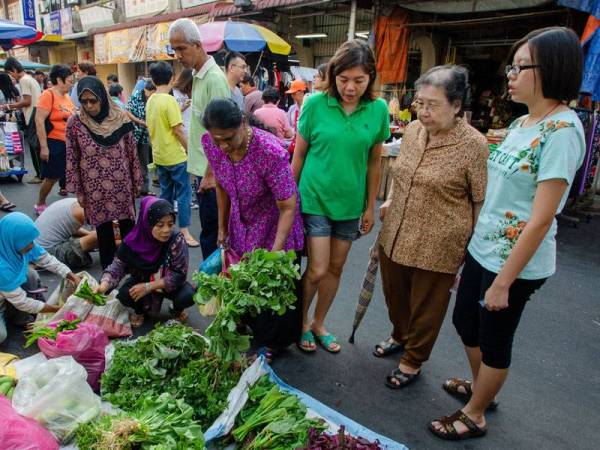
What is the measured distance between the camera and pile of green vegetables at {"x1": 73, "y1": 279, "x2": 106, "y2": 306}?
→ 8.77ft

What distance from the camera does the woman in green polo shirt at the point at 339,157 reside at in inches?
89.7

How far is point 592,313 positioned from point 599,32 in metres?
3.49

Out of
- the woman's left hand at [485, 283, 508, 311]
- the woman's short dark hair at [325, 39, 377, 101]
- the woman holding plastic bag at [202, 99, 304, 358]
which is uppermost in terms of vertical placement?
the woman's short dark hair at [325, 39, 377, 101]

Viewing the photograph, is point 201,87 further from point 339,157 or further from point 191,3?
point 191,3

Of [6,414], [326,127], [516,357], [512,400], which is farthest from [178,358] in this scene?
[516,357]

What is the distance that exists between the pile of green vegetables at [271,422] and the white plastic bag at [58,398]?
0.73m

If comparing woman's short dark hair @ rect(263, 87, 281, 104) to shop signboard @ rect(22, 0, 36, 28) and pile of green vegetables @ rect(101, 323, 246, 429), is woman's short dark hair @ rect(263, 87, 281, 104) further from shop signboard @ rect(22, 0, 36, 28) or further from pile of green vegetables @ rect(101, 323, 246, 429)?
shop signboard @ rect(22, 0, 36, 28)

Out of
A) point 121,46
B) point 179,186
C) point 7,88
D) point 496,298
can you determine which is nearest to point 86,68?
point 179,186

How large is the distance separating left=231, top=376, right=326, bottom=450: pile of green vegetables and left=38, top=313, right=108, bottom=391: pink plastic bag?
949 millimetres

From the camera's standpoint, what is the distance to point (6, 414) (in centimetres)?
170

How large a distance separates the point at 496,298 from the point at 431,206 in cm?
62

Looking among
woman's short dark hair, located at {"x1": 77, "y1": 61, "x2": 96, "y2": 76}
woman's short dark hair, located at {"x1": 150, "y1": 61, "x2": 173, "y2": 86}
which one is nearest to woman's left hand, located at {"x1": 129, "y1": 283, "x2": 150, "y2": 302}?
woman's short dark hair, located at {"x1": 150, "y1": 61, "x2": 173, "y2": 86}

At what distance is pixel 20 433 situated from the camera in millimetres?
1649

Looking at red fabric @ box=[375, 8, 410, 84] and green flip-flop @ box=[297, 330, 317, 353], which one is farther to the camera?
red fabric @ box=[375, 8, 410, 84]
